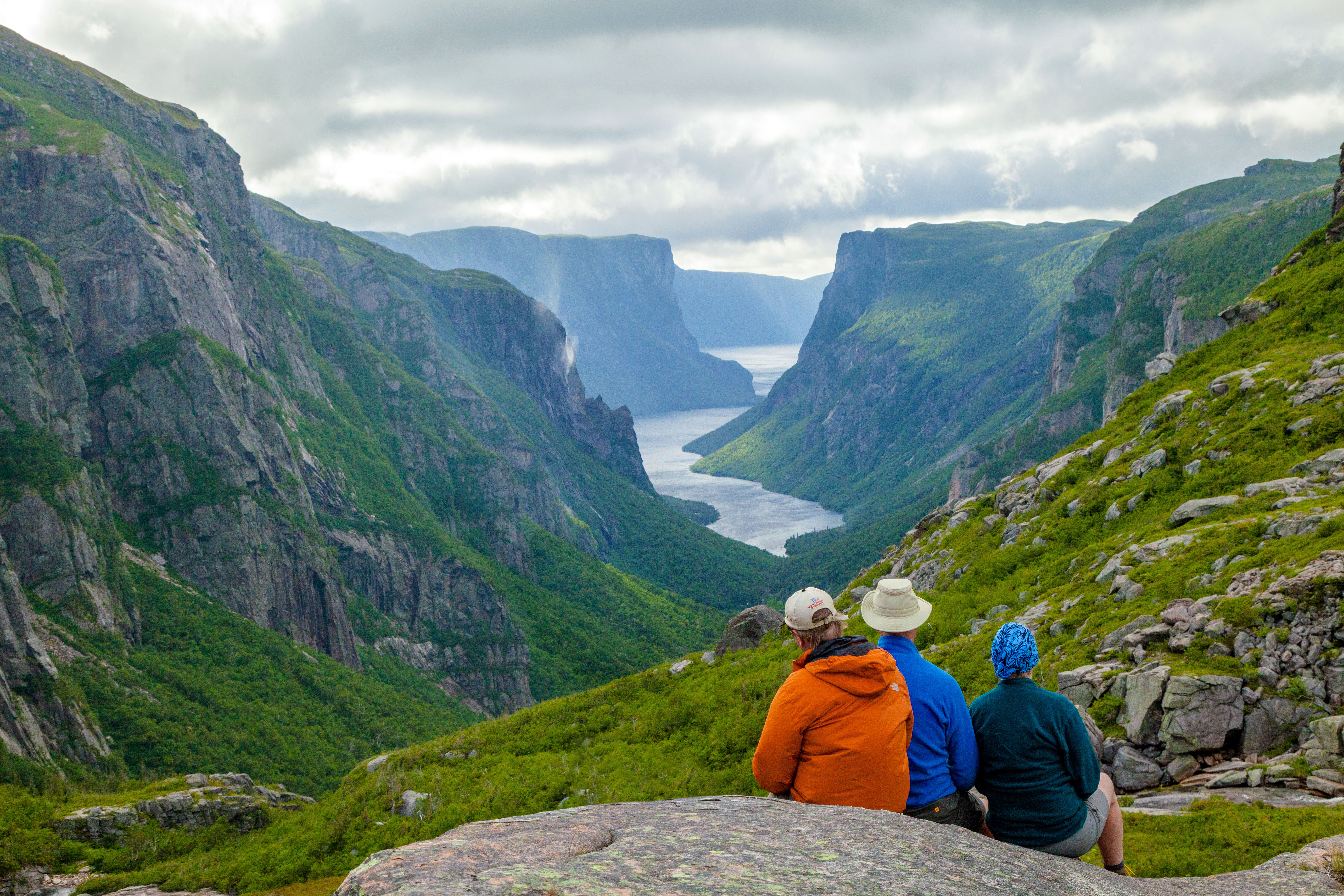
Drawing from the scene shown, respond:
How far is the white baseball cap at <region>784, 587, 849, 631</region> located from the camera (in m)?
10.3

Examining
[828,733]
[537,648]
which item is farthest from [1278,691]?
[537,648]

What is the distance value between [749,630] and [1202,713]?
23.5 m

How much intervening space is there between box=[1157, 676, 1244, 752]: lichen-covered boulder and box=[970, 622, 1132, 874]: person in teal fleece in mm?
6390

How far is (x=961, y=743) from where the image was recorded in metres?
10.7

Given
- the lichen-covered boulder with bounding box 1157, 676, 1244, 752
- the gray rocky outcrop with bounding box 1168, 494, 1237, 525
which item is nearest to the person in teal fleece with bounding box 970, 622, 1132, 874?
the lichen-covered boulder with bounding box 1157, 676, 1244, 752

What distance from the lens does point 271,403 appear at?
512 feet

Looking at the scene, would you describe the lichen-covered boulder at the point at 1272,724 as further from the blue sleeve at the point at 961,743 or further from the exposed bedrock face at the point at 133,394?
the exposed bedrock face at the point at 133,394

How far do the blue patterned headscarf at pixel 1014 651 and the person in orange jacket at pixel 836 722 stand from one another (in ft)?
4.69

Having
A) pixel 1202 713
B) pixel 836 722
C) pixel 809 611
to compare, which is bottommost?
pixel 1202 713

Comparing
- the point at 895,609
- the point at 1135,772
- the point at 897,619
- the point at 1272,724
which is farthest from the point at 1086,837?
the point at 1272,724

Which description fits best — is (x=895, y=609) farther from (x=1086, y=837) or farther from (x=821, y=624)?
(x=1086, y=837)

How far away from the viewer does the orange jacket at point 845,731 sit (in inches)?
389

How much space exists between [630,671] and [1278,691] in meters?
167

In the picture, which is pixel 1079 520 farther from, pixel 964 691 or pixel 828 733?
pixel 828 733
